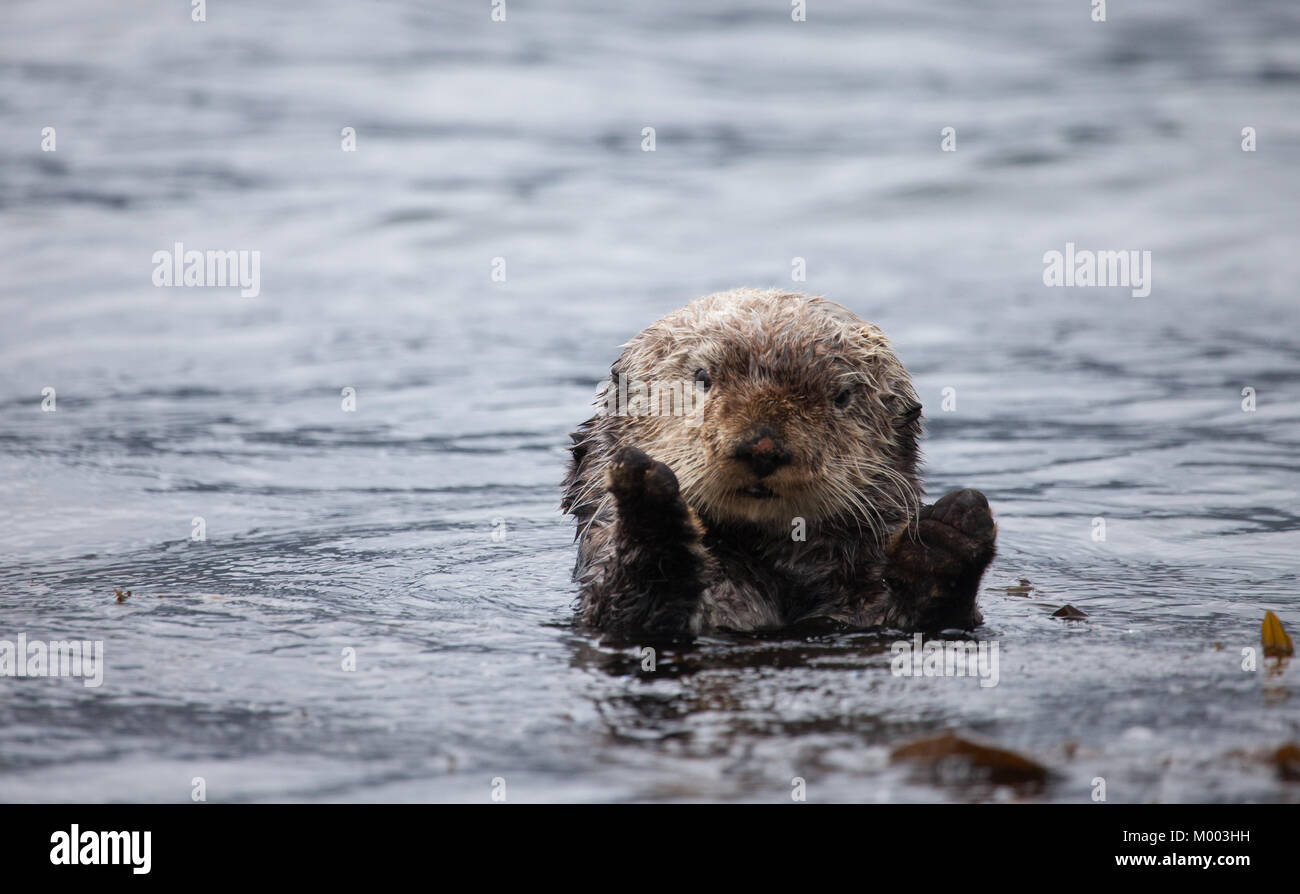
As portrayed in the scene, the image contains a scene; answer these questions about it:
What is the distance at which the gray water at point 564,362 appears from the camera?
3582 millimetres

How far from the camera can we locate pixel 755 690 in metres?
3.90

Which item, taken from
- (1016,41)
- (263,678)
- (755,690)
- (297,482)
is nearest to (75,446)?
(297,482)

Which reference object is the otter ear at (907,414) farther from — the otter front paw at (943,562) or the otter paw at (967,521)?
the otter paw at (967,521)

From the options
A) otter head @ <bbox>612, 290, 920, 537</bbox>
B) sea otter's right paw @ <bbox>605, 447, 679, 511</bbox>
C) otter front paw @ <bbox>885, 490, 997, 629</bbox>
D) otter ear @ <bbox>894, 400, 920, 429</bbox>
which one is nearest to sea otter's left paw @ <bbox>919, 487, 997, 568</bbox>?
otter front paw @ <bbox>885, 490, 997, 629</bbox>

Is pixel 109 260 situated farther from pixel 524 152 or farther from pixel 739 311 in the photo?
pixel 739 311

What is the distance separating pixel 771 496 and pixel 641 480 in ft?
1.50

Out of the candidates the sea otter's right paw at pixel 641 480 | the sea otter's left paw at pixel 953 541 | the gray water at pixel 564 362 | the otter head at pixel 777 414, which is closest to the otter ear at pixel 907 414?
the otter head at pixel 777 414

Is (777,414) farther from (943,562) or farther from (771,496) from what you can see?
(943,562)

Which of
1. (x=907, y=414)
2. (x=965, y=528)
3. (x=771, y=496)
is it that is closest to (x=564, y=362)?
(x=907, y=414)

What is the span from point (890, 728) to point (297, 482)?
4593mm

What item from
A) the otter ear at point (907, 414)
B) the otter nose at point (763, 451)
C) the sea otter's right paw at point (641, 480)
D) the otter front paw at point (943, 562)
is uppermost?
the otter ear at point (907, 414)

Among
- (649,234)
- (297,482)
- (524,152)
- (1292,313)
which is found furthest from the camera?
(524,152)

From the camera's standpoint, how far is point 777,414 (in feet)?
13.9

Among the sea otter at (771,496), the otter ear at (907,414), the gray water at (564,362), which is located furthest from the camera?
the otter ear at (907,414)
